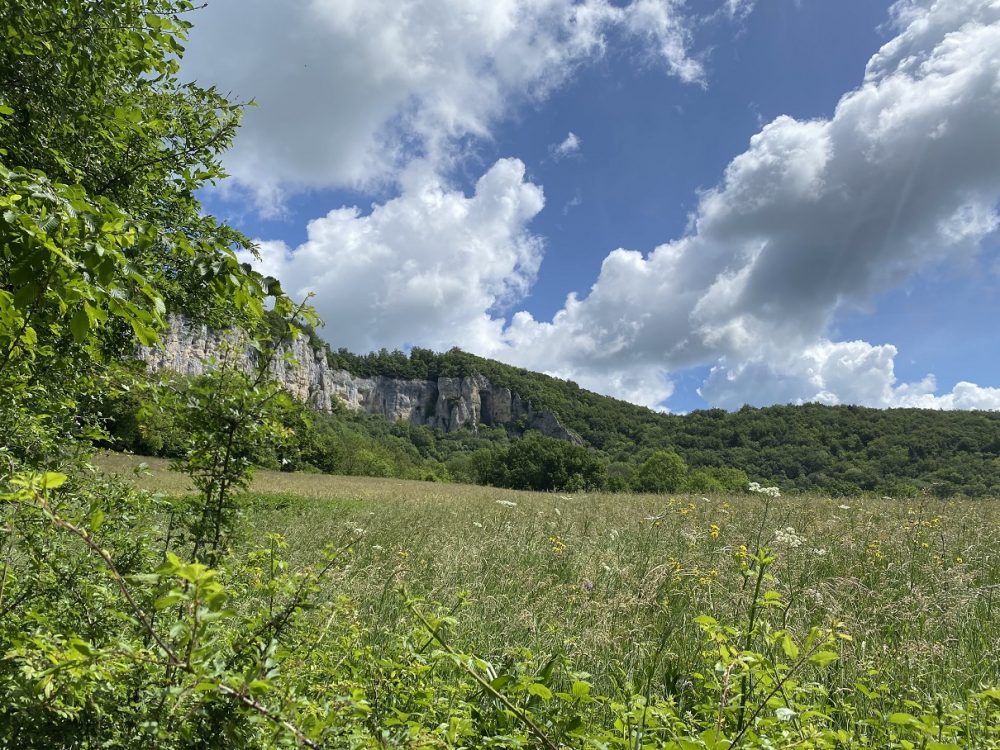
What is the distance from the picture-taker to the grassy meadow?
319 cm

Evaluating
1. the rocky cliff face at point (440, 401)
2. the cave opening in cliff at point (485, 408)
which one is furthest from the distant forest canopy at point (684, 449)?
the cave opening in cliff at point (485, 408)

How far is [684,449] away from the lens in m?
85.9

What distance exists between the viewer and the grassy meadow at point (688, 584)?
10.5 feet

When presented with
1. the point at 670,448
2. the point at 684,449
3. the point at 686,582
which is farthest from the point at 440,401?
the point at 686,582

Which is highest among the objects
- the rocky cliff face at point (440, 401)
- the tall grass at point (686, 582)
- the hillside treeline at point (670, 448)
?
the rocky cliff face at point (440, 401)

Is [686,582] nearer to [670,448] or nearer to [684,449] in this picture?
[670,448]

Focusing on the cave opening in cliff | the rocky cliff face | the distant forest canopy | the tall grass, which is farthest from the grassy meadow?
the cave opening in cliff

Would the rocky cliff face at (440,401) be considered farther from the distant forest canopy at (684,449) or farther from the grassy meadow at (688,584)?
the grassy meadow at (688,584)

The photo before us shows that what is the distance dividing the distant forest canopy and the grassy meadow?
1705mm

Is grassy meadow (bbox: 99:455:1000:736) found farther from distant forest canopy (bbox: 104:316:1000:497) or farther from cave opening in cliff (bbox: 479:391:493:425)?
cave opening in cliff (bbox: 479:391:493:425)

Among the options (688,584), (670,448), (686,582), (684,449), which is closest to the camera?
(688,584)

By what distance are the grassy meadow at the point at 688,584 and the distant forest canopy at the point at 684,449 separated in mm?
1705

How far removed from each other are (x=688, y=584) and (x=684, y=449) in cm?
8681

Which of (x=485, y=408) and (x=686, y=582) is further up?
(x=485, y=408)
